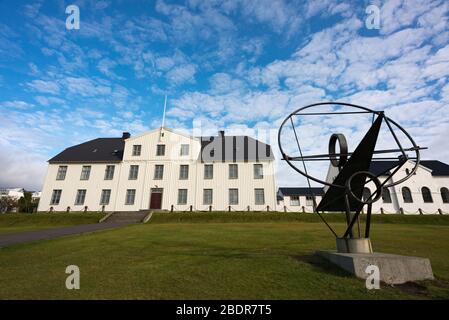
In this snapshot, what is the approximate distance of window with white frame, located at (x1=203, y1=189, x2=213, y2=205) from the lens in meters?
30.3

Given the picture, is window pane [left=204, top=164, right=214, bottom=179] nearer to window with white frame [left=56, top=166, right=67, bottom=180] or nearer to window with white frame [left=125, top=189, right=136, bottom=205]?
window with white frame [left=125, top=189, right=136, bottom=205]

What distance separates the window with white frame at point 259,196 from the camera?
2975 centimetres

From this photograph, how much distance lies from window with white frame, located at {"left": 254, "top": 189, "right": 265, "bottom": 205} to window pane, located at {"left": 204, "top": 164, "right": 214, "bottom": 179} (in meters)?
6.33

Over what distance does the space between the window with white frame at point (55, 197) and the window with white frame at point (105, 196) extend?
5.96 meters

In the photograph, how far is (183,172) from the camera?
104 ft

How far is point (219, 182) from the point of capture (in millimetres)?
30875

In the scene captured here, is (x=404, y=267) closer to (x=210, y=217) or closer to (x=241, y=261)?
(x=241, y=261)

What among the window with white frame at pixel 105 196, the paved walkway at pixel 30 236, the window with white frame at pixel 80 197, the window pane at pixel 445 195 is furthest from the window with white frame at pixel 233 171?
the window pane at pixel 445 195

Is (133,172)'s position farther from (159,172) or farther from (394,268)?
(394,268)

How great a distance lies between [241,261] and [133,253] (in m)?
3.83

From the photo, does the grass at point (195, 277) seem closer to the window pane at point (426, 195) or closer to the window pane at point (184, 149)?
the window pane at point (184, 149)
